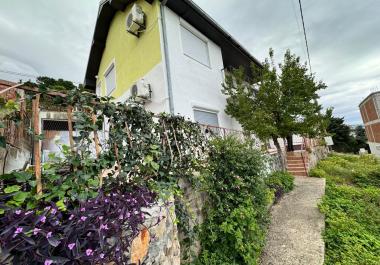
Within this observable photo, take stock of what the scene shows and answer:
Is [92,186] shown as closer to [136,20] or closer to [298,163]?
[136,20]

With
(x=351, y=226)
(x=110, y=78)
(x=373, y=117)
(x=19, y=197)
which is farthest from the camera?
(x=373, y=117)

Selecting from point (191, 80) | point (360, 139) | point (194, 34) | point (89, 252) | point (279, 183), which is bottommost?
point (279, 183)

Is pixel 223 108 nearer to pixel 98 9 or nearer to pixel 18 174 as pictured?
pixel 18 174

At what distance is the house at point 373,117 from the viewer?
23.5 meters

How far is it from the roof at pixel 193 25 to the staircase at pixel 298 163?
5181 millimetres

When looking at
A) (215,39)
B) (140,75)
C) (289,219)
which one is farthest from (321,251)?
(215,39)

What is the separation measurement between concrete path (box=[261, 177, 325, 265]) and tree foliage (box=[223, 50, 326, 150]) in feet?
8.83

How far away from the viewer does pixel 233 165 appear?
356 centimetres

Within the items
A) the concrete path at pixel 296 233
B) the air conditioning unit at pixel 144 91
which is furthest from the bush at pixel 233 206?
the air conditioning unit at pixel 144 91

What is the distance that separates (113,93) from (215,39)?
5.07m

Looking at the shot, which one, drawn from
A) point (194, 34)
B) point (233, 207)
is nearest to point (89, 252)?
point (233, 207)

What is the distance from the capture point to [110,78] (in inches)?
336

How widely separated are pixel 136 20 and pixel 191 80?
104 inches

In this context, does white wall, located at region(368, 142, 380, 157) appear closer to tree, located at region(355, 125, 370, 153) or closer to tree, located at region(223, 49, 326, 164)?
tree, located at region(355, 125, 370, 153)
